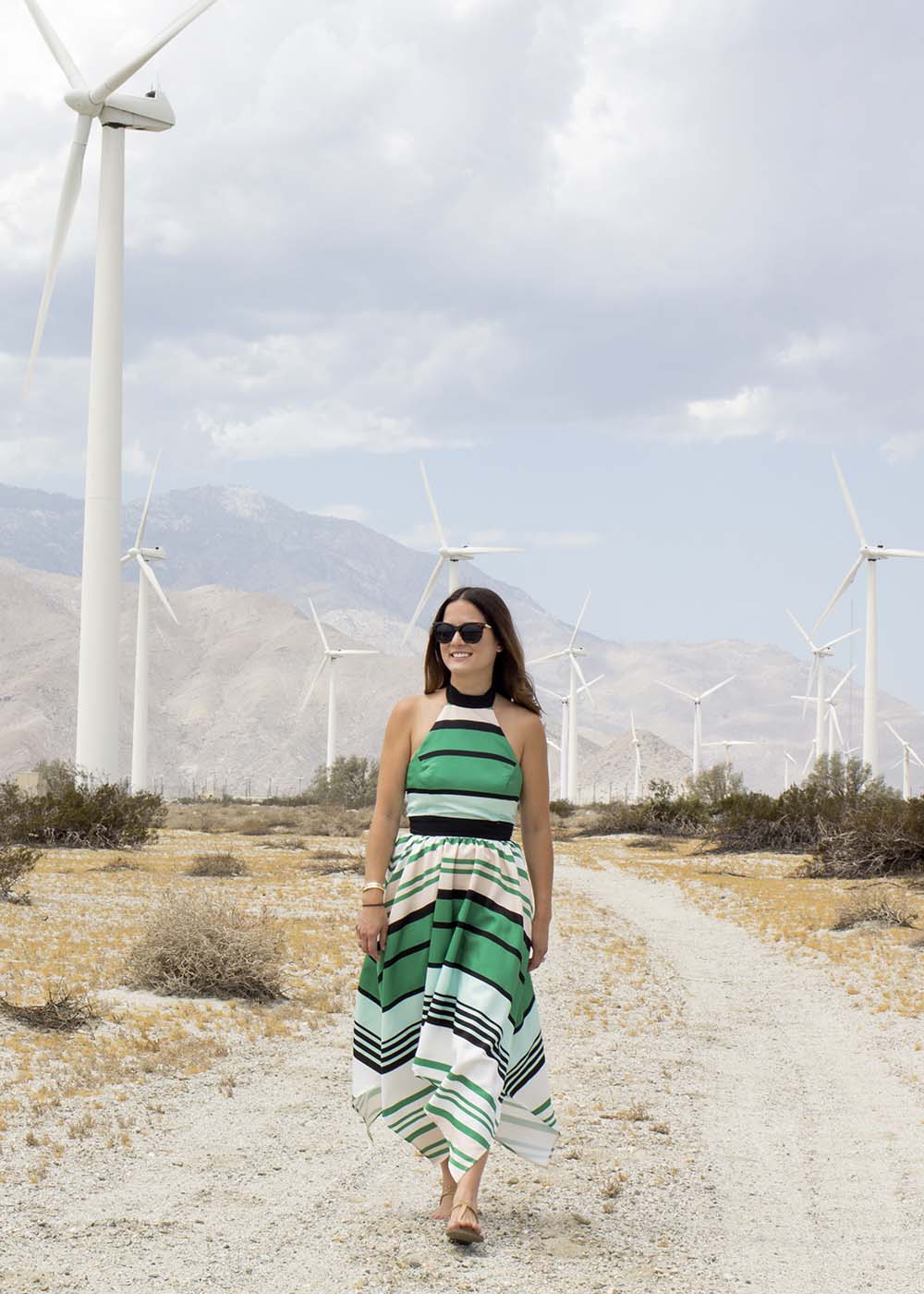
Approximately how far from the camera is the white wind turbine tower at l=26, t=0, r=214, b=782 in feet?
113

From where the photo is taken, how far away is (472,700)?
564 cm

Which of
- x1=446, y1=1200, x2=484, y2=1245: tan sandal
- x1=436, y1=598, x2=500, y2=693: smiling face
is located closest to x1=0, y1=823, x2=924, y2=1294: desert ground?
x1=446, y1=1200, x2=484, y2=1245: tan sandal

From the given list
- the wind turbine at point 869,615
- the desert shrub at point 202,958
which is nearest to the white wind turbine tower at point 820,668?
the wind turbine at point 869,615

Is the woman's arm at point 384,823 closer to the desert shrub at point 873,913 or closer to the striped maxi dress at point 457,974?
the striped maxi dress at point 457,974

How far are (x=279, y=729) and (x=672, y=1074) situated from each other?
157820 mm

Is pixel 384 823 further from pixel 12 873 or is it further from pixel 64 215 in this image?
pixel 64 215

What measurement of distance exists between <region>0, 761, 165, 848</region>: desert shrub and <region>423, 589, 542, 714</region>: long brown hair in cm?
2498

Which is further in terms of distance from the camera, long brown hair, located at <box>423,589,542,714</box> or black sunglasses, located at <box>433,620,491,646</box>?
long brown hair, located at <box>423,589,542,714</box>

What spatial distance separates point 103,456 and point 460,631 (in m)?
31.1

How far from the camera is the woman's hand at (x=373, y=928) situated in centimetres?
542

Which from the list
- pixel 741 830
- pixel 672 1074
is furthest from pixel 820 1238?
pixel 741 830

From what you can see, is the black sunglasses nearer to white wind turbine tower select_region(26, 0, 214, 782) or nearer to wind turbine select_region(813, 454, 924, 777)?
white wind turbine tower select_region(26, 0, 214, 782)

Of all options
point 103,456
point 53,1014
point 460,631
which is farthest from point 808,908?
point 103,456

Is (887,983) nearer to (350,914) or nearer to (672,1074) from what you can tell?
(672,1074)
